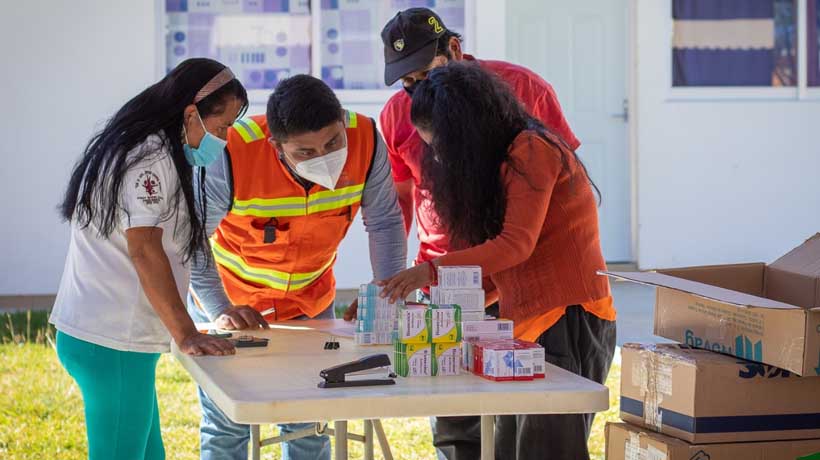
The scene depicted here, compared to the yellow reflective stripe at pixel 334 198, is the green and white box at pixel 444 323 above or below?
below

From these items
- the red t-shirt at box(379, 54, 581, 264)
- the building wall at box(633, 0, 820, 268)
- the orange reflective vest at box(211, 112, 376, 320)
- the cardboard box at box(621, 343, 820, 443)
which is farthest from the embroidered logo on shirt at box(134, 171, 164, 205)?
the building wall at box(633, 0, 820, 268)

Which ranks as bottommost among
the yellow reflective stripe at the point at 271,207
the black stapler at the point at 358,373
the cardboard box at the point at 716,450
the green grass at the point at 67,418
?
the green grass at the point at 67,418

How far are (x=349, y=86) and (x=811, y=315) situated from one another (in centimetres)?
616

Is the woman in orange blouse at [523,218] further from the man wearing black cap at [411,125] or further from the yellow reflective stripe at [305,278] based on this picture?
the yellow reflective stripe at [305,278]

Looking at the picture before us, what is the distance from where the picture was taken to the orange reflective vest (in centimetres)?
317

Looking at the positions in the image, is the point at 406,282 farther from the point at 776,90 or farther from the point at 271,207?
the point at 776,90

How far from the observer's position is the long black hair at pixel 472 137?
9.54ft

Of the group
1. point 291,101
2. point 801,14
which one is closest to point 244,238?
point 291,101

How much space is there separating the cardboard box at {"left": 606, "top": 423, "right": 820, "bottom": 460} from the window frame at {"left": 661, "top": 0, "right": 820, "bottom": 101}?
620 cm

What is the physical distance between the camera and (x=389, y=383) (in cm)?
239

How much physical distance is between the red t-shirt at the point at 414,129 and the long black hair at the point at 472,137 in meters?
0.42

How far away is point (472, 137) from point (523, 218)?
0.26 metres

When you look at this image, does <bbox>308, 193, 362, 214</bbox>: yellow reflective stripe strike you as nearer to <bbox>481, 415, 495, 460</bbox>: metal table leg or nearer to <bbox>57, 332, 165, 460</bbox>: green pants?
<bbox>57, 332, 165, 460</bbox>: green pants

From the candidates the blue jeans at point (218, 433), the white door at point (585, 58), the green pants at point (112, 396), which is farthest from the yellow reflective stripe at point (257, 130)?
the white door at point (585, 58)
